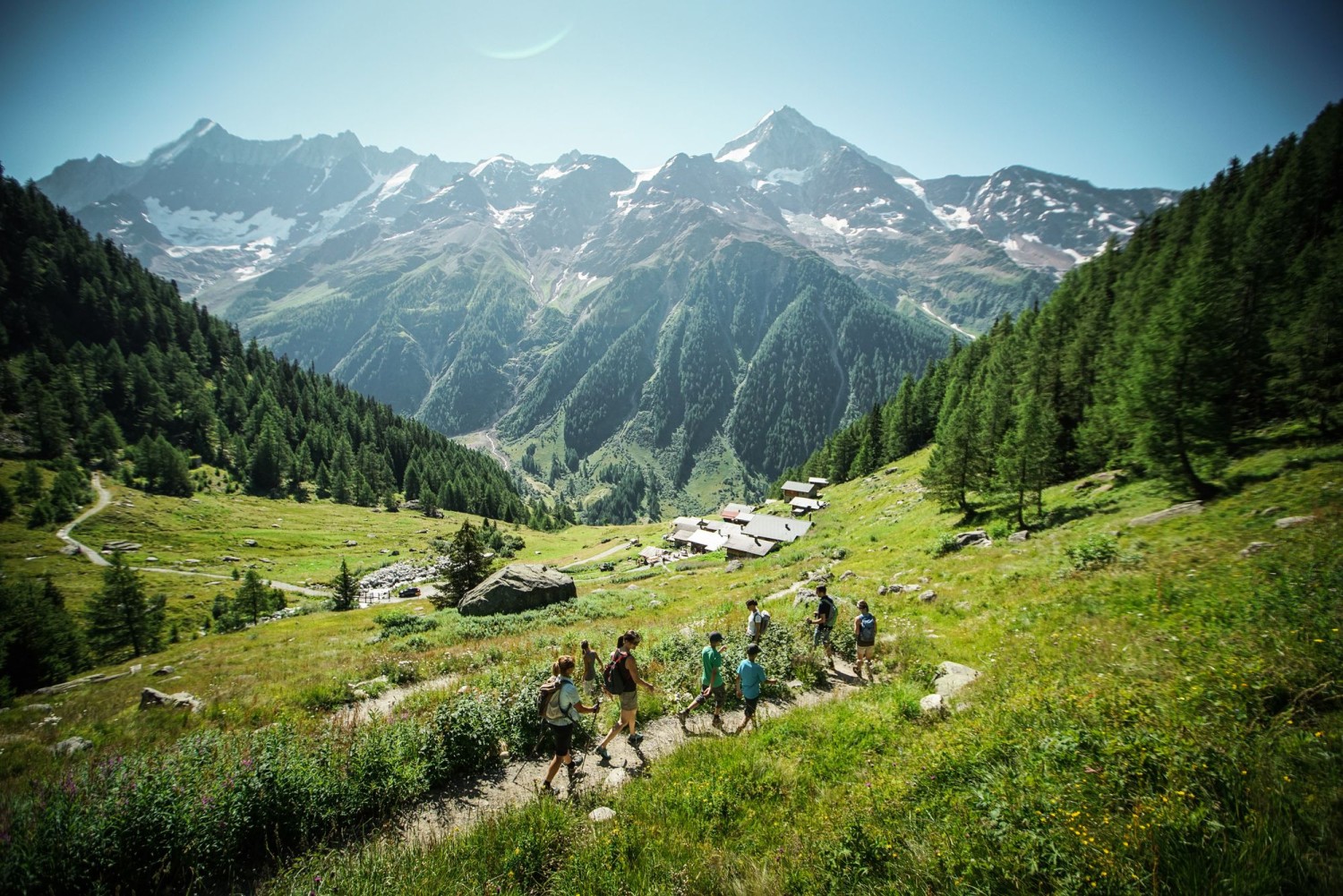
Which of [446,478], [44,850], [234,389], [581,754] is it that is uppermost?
[234,389]

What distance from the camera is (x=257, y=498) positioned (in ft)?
351

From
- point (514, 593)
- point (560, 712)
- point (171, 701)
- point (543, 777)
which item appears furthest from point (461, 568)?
point (560, 712)

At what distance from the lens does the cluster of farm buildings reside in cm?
6500

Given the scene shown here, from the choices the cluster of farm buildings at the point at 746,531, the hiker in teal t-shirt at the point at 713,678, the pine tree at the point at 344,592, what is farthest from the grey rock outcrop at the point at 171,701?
the cluster of farm buildings at the point at 746,531

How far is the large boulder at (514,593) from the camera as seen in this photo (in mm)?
33438

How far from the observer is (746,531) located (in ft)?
240

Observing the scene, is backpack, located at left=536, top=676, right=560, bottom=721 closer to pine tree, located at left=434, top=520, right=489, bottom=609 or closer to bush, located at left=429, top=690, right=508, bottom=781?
bush, located at left=429, top=690, right=508, bottom=781

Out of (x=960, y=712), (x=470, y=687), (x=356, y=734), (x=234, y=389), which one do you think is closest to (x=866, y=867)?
(x=960, y=712)

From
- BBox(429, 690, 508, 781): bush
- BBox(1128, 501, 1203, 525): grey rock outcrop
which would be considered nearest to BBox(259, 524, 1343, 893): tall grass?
BBox(429, 690, 508, 781): bush

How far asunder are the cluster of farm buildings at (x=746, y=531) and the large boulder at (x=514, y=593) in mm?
31677

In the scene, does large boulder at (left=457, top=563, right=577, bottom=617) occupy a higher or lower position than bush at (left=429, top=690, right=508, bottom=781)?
lower

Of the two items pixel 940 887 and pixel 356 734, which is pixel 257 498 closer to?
pixel 356 734

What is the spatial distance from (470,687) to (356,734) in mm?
4851

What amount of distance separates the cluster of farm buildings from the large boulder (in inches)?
1247
